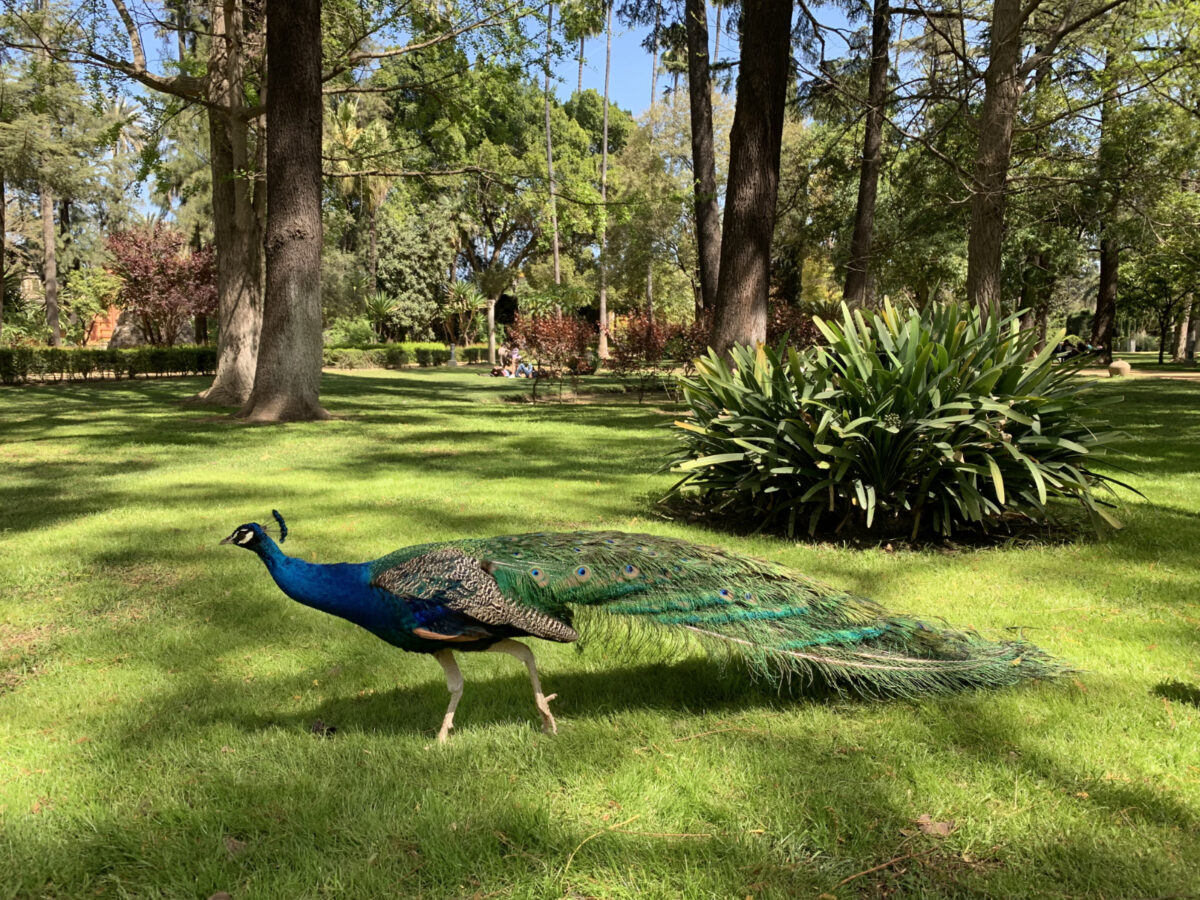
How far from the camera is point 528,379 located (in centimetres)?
3136

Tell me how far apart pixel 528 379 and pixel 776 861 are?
1156 inches

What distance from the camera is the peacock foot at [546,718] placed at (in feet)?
10.7

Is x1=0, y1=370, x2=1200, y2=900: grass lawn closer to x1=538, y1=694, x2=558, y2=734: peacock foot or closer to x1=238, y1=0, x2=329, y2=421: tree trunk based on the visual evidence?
x1=538, y1=694, x2=558, y2=734: peacock foot

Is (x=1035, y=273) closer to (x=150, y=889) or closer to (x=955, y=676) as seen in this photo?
(x=955, y=676)

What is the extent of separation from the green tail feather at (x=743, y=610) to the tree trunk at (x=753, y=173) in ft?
24.8

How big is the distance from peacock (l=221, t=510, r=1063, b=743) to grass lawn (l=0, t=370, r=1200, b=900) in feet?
0.93

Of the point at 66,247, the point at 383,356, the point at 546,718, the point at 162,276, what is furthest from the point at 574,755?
the point at 66,247

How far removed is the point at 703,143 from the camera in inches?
739

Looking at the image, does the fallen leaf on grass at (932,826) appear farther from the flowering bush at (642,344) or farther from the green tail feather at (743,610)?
the flowering bush at (642,344)

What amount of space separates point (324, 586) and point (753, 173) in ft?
30.2

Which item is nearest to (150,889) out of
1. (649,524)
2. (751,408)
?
(649,524)

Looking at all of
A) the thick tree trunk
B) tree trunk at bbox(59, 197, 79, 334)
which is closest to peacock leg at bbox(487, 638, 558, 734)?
the thick tree trunk

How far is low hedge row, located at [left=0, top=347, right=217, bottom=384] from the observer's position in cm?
2439

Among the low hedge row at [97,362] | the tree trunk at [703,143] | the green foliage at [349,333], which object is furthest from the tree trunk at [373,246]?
the tree trunk at [703,143]
